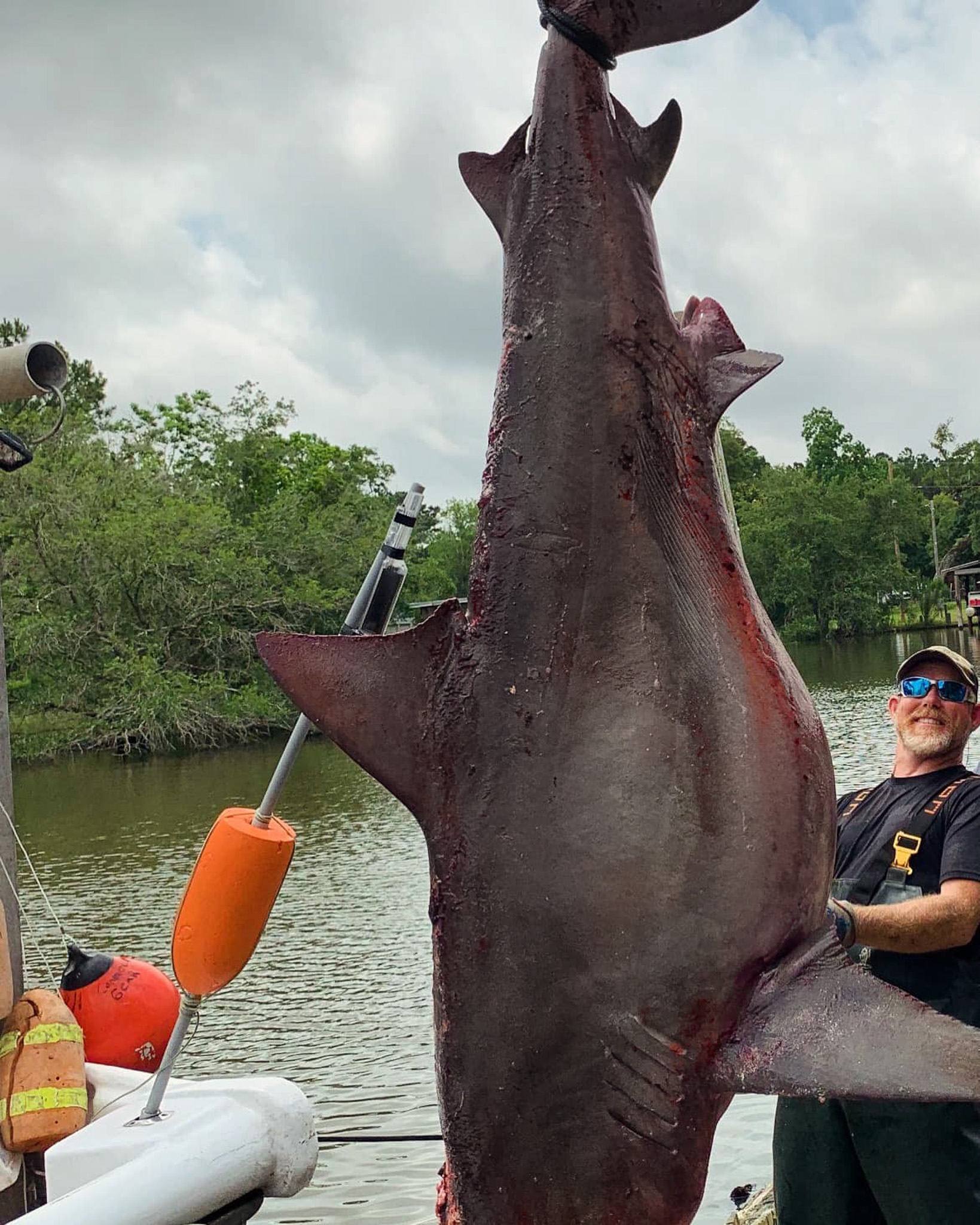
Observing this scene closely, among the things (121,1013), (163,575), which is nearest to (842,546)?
(163,575)

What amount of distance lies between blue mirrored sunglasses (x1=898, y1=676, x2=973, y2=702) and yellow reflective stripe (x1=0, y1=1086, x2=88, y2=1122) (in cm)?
319

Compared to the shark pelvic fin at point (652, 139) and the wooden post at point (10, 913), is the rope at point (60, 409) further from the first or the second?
the shark pelvic fin at point (652, 139)

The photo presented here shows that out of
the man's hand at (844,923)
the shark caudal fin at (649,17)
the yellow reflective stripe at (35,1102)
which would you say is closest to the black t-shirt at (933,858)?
the man's hand at (844,923)

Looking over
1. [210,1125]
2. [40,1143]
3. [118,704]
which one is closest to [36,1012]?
[40,1143]

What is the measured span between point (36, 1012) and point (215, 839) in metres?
1.88

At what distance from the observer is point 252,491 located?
40.4m

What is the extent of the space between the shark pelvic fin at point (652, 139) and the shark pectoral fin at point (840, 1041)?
1.07 metres

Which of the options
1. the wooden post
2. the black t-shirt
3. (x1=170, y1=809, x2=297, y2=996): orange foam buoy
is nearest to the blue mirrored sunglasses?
the black t-shirt

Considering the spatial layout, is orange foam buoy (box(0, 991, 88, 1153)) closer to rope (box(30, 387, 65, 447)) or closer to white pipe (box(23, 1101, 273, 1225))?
white pipe (box(23, 1101, 273, 1225))

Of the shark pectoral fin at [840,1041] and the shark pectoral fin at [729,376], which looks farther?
the shark pectoral fin at [729,376]

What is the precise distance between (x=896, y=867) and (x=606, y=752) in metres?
2.08

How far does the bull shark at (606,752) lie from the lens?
145 cm

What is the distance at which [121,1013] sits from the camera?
5.20 m

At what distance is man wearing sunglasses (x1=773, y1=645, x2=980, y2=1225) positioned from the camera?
3.01 metres
